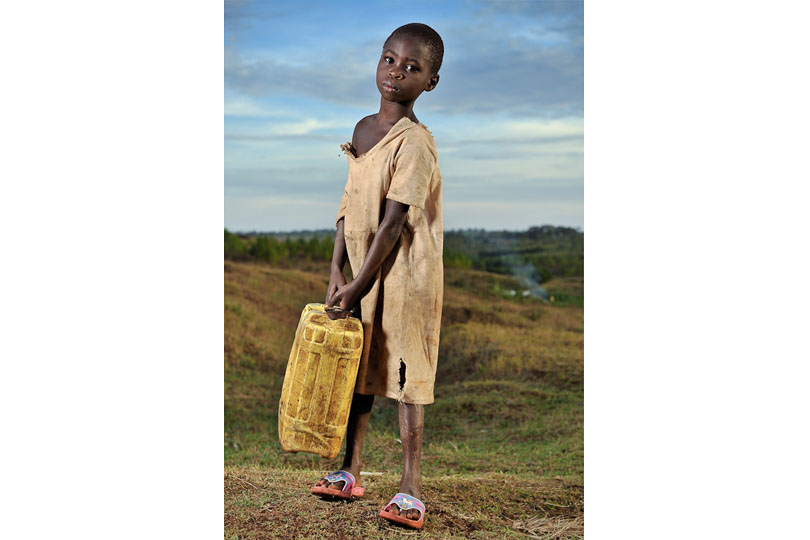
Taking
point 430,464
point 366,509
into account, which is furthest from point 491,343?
point 366,509

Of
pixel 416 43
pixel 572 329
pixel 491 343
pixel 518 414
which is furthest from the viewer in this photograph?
pixel 572 329

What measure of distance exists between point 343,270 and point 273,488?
43.2 inches

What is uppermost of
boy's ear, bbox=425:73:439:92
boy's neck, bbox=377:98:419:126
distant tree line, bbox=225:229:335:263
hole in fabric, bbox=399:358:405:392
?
boy's ear, bbox=425:73:439:92

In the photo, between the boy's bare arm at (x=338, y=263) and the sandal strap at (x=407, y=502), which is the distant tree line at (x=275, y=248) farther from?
the sandal strap at (x=407, y=502)

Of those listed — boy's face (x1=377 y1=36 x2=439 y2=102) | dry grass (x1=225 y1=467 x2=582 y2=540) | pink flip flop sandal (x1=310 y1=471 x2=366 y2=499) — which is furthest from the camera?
pink flip flop sandal (x1=310 y1=471 x2=366 y2=499)

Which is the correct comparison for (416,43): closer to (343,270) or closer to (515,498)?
(343,270)

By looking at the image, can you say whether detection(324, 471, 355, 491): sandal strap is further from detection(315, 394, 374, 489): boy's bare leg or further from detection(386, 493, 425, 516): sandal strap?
detection(386, 493, 425, 516): sandal strap

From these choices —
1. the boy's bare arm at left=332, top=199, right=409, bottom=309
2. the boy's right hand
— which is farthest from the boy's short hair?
the boy's right hand

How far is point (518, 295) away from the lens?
7.88 metres

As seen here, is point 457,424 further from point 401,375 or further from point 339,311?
point 339,311

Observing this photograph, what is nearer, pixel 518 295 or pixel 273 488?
pixel 273 488

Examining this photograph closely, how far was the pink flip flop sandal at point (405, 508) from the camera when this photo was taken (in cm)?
301

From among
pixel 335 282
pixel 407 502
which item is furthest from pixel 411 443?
pixel 335 282

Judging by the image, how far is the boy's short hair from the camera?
117 inches
